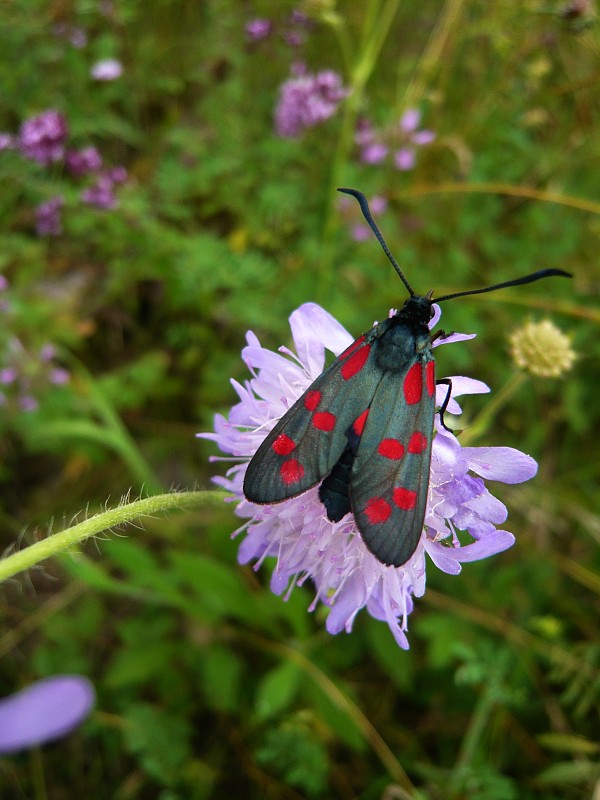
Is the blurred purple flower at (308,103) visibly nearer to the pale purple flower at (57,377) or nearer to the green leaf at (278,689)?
the pale purple flower at (57,377)

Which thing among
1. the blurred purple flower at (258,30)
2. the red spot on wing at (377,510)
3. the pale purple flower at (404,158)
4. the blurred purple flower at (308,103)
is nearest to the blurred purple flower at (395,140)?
the pale purple flower at (404,158)

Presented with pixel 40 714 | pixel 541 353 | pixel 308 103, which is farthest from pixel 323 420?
pixel 308 103

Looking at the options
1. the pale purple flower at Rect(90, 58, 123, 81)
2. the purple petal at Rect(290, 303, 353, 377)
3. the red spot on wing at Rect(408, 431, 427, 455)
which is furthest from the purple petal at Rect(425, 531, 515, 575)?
the pale purple flower at Rect(90, 58, 123, 81)

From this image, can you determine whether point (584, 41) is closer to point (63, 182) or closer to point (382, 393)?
point (63, 182)

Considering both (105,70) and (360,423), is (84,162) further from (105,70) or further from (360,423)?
(360,423)

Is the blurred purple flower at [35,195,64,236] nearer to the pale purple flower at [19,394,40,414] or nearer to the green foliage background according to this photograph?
the green foliage background

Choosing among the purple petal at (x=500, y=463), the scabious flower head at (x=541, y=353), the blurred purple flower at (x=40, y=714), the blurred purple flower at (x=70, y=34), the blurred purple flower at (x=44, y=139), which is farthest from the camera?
the blurred purple flower at (x=70, y=34)

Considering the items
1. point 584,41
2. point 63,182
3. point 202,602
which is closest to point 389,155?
point 584,41
